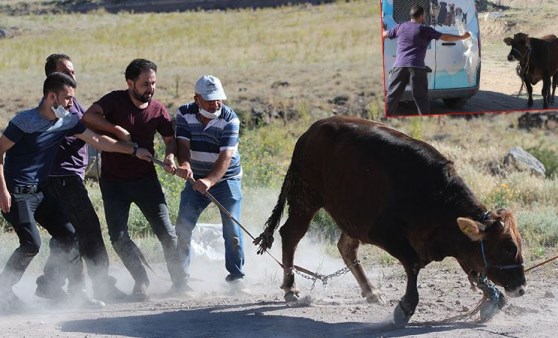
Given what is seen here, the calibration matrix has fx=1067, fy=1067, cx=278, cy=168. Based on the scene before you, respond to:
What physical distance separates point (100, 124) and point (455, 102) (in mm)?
5242

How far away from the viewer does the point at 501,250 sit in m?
7.79

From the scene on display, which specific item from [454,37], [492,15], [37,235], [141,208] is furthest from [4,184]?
[492,15]

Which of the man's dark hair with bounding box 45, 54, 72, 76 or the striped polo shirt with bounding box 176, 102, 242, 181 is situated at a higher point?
the man's dark hair with bounding box 45, 54, 72, 76

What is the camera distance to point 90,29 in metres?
53.5

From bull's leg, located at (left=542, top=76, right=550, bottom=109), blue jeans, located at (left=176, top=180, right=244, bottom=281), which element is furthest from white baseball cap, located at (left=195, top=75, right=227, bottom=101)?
bull's leg, located at (left=542, top=76, right=550, bottom=109)

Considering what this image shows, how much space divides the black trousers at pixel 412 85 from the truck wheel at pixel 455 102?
1.27ft

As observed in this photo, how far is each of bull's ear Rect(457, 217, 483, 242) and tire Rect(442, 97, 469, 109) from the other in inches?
205

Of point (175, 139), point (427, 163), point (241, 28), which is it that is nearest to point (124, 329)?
point (175, 139)

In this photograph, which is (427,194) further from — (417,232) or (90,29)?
(90,29)

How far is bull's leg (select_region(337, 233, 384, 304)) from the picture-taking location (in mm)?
9214

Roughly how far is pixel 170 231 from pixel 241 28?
1640 inches

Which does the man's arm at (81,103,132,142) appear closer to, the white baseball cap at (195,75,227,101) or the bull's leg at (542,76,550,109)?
the white baseball cap at (195,75,227,101)

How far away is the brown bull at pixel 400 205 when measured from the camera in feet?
25.7

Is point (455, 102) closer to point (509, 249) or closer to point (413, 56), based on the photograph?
point (413, 56)
